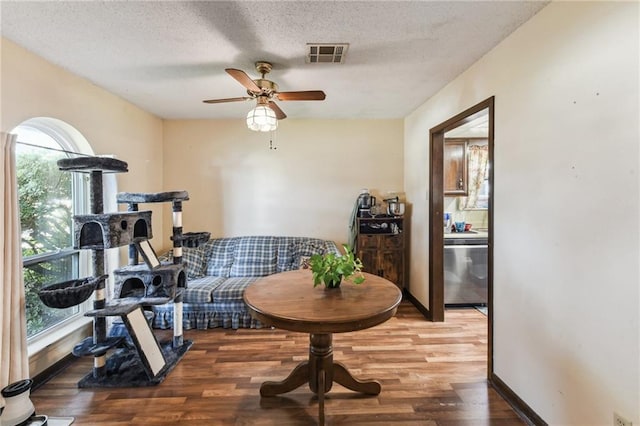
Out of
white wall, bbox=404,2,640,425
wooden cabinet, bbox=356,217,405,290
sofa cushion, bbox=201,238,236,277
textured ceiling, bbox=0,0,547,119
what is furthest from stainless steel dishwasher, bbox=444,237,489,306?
sofa cushion, bbox=201,238,236,277

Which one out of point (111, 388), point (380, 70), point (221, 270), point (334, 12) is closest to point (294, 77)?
point (380, 70)

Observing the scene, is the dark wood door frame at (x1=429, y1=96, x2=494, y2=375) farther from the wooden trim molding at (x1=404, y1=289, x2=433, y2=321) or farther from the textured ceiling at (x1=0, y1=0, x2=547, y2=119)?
the textured ceiling at (x1=0, y1=0, x2=547, y2=119)

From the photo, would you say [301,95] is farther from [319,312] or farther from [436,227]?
[436,227]

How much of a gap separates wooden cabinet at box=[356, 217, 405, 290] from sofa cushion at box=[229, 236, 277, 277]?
3.85ft

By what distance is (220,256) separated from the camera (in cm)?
381

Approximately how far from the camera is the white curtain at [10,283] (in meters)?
1.81

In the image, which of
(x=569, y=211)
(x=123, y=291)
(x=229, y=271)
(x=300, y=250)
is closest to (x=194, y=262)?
(x=229, y=271)

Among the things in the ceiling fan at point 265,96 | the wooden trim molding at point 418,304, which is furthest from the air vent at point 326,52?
the wooden trim molding at point 418,304

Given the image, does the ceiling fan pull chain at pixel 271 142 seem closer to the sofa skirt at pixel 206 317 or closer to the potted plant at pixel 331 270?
the sofa skirt at pixel 206 317

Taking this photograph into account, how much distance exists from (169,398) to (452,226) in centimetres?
400

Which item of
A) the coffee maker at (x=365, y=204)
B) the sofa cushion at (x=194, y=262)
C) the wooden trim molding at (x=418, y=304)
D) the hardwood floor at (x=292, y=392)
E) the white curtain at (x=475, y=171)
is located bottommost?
the hardwood floor at (x=292, y=392)

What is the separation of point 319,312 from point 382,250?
8.15 ft

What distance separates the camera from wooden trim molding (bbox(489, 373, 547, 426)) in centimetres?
176

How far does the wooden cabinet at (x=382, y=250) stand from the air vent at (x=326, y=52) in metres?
2.08
